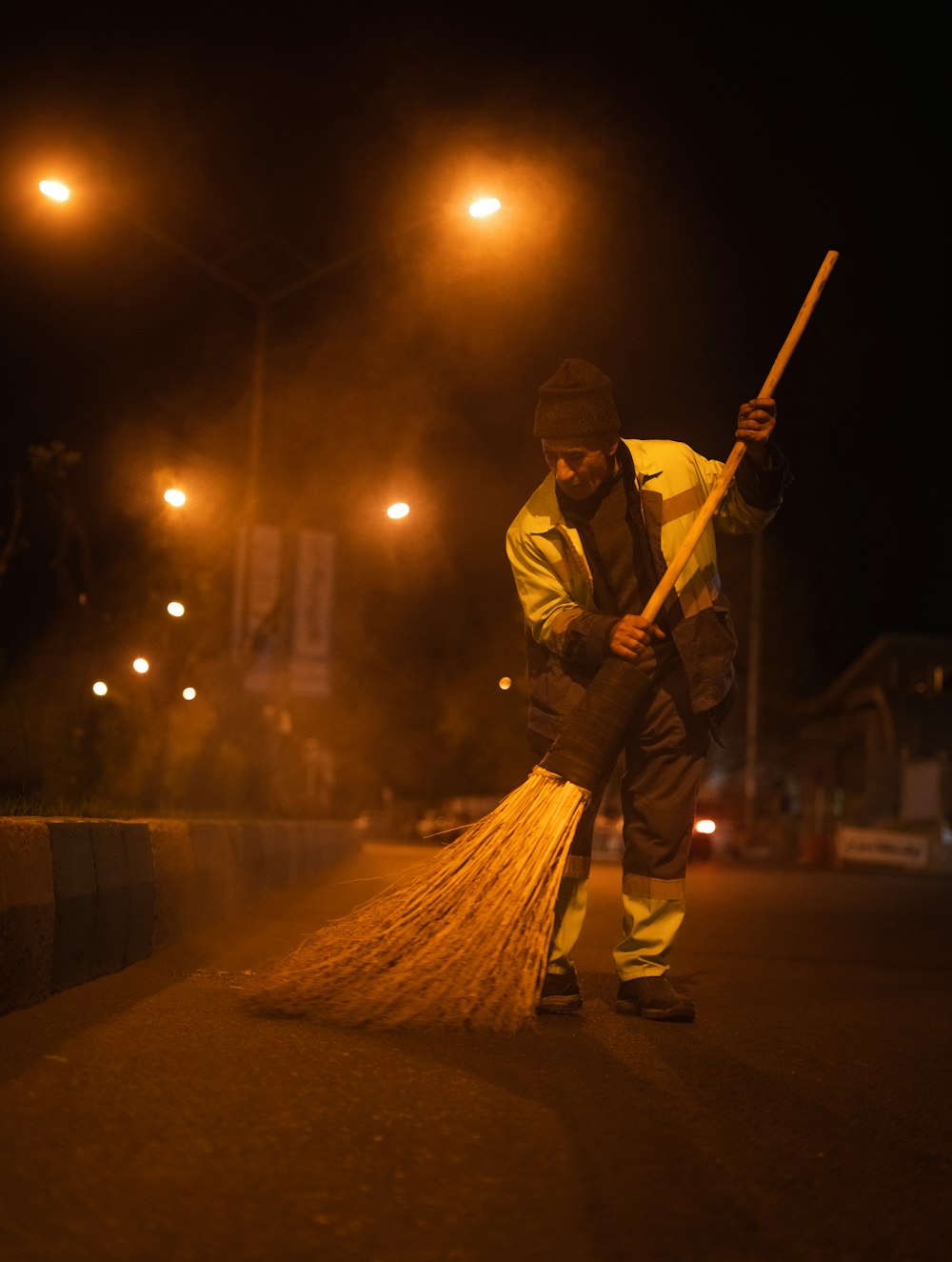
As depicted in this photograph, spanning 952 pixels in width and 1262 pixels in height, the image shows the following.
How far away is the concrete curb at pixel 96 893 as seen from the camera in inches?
198

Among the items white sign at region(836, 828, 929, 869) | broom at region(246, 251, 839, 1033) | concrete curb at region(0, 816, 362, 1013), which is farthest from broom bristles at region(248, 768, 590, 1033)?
white sign at region(836, 828, 929, 869)

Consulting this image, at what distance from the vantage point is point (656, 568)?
5809mm

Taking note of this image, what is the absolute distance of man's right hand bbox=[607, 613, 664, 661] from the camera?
17.8ft

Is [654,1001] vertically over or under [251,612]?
under

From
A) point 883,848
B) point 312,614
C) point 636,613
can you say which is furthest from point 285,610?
point 312,614

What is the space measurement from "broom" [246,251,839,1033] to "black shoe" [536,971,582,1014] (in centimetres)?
31

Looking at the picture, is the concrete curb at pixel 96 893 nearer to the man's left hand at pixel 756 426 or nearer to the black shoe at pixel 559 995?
the black shoe at pixel 559 995

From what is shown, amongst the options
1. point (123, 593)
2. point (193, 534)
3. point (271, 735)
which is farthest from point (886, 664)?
point (123, 593)

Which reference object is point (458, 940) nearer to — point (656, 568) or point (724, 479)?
point (656, 568)

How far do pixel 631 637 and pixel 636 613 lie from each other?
17.3 inches

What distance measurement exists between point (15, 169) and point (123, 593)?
404cm

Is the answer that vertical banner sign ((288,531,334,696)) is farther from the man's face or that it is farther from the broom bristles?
the broom bristles

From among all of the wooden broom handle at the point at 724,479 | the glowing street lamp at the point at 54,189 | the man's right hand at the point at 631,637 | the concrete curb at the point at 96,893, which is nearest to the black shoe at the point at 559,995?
the man's right hand at the point at 631,637

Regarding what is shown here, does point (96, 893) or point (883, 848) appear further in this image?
point (883, 848)
